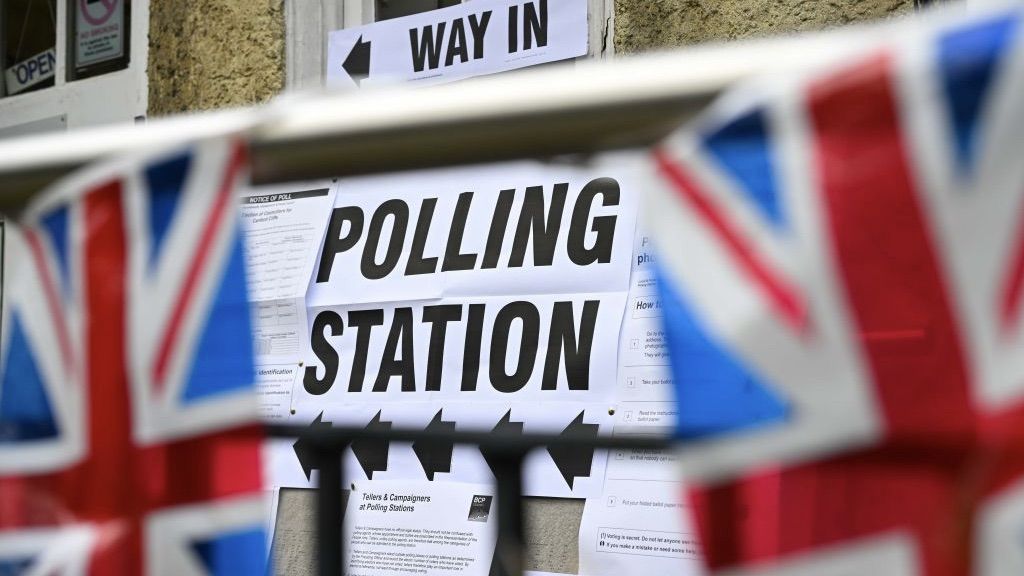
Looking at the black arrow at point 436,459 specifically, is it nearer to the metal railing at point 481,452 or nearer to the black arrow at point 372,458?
the black arrow at point 372,458

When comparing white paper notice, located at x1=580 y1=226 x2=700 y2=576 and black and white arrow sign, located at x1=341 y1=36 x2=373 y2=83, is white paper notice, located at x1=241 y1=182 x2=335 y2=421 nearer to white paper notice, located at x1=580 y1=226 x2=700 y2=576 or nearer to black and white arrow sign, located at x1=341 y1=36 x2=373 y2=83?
black and white arrow sign, located at x1=341 y1=36 x2=373 y2=83

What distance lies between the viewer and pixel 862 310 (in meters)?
0.46

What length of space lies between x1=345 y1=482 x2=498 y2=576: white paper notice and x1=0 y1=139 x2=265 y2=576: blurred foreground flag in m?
1.45

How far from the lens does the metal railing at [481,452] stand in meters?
0.58

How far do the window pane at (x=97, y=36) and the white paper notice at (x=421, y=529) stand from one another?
200 cm

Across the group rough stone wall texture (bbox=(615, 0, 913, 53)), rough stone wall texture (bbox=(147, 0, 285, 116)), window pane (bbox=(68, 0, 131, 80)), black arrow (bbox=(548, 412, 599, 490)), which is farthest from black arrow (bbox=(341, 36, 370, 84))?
black arrow (bbox=(548, 412, 599, 490))

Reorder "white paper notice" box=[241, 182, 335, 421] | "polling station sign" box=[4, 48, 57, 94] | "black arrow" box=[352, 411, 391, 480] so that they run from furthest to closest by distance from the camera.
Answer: "polling station sign" box=[4, 48, 57, 94], "white paper notice" box=[241, 182, 335, 421], "black arrow" box=[352, 411, 391, 480]

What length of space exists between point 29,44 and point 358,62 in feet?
5.58

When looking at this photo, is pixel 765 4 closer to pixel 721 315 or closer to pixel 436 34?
pixel 436 34

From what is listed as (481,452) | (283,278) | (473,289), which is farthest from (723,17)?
(481,452)

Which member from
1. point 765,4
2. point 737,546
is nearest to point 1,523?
point 737,546

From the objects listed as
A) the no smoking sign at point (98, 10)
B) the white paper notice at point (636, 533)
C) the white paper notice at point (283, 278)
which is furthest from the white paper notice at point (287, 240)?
the no smoking sign at point (98, 10)

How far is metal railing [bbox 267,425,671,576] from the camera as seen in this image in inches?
22.8

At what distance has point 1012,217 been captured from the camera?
44 centimetres
